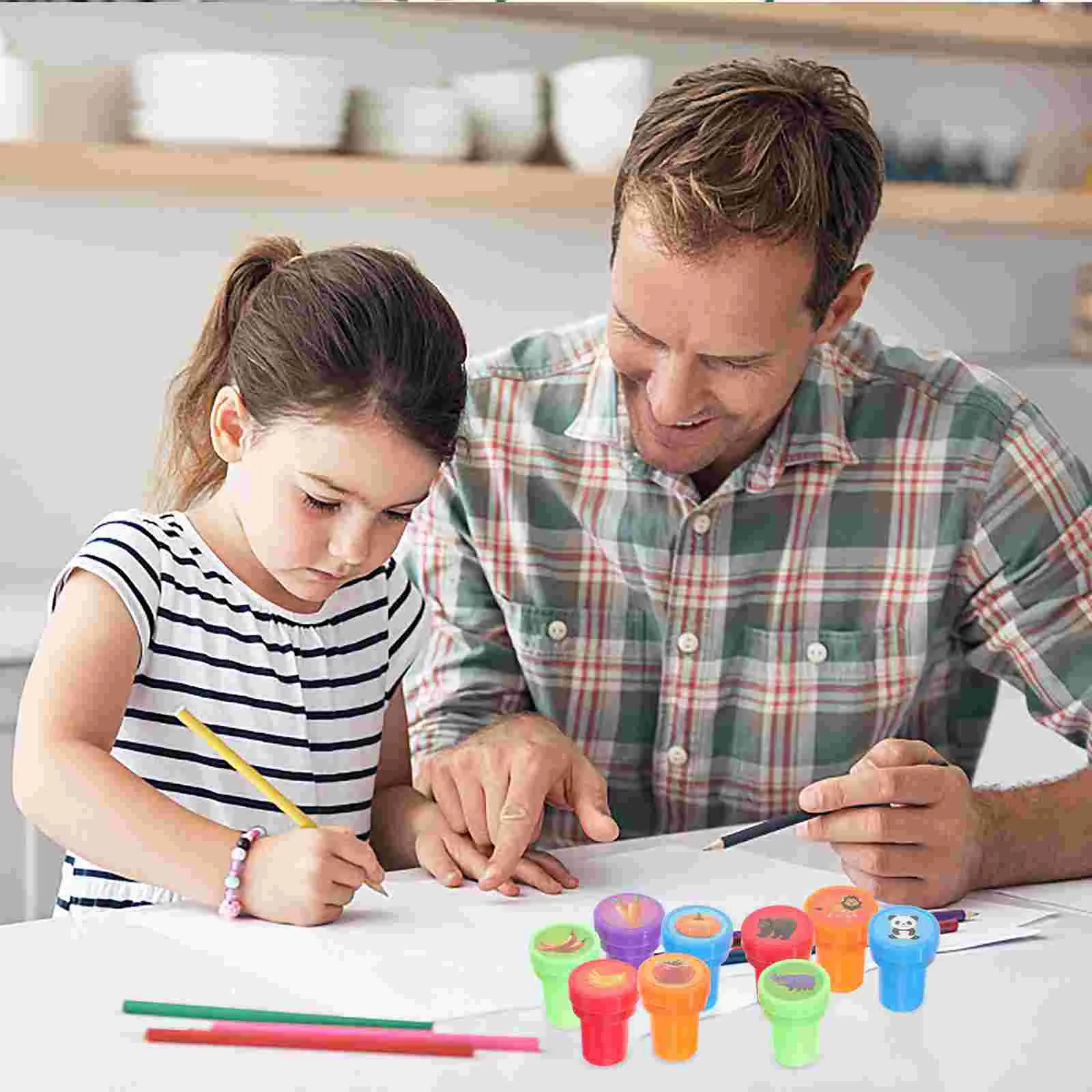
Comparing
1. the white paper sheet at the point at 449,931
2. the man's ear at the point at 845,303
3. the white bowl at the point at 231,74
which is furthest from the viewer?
the white bowl at the point at 231,74

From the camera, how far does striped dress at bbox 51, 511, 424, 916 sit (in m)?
1.41

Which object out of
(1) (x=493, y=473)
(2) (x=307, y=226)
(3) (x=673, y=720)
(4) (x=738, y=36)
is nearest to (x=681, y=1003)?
(3) (x=673, y=720)

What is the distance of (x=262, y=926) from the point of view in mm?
1224

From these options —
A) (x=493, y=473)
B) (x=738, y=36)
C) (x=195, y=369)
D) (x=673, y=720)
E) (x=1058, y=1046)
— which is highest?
(x=738, y=36)

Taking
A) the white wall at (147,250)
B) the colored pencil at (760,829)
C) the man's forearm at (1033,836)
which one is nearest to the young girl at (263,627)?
the colored pencil at (760,829)

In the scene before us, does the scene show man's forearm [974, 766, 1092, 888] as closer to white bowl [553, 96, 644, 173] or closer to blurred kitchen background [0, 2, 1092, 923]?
blurred kitchen background [0, 2, 1092, 923]

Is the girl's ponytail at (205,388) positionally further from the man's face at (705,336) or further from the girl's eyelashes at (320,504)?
the man's face at (705,336)

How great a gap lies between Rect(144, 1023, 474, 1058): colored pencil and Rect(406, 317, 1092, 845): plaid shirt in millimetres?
673

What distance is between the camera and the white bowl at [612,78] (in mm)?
2734

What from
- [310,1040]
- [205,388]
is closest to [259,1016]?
[310,1040]

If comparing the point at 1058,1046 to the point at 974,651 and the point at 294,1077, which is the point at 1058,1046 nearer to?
the point at 294,1077

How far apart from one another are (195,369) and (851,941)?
81 centimetres

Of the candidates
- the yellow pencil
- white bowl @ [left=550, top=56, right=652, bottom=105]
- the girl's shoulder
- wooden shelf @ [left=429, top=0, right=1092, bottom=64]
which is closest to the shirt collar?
the girl's shoulder

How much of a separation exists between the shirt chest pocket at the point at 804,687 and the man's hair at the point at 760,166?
346mm
